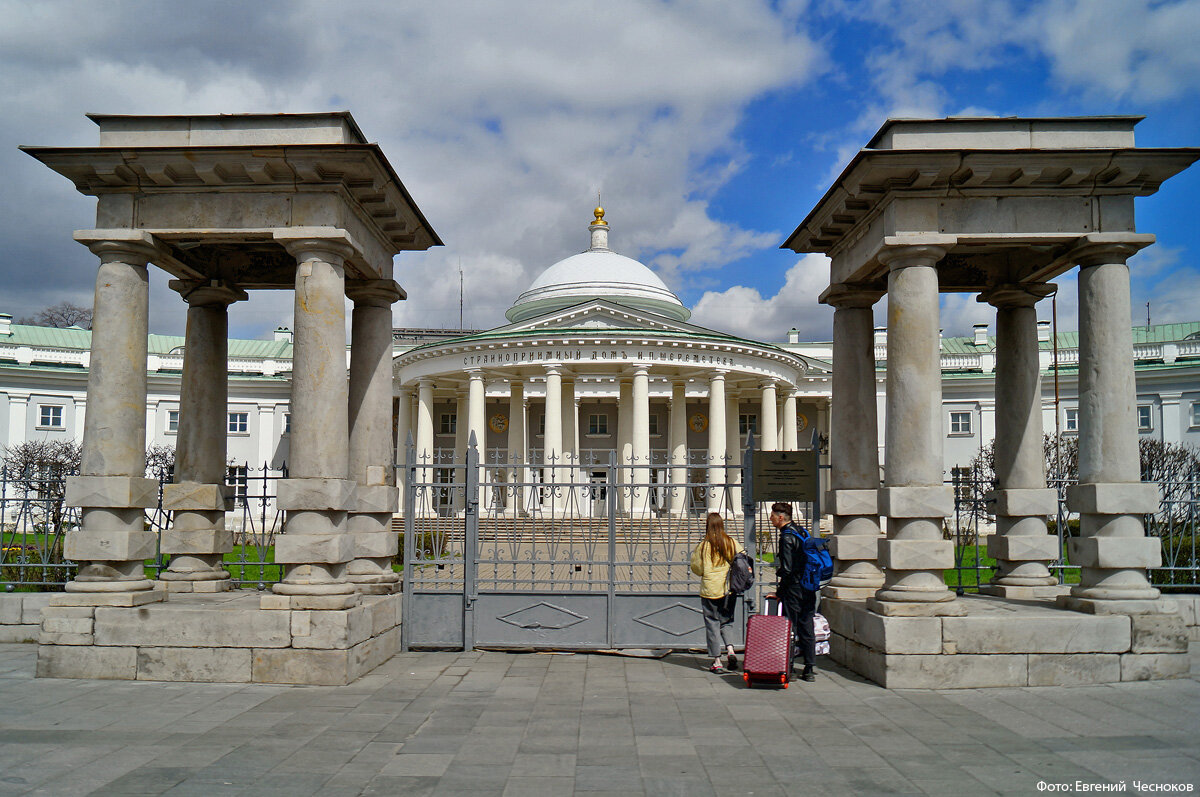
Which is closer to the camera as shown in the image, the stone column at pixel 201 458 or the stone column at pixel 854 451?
the stone column at pixel 854 451

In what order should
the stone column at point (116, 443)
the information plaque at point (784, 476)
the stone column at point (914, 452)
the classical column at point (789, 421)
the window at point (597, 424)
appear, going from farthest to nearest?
the window at point (597, 424) → the classical column at point (789, 421) → the information plaque at point (784, 476) → the stone column at point (116, 443) → the stone column at point (914, 452)

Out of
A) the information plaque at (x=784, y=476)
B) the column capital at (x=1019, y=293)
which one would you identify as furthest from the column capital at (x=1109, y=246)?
the information plaque at (x=784, y=476)

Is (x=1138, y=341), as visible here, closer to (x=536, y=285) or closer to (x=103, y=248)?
(x=536, y=285)

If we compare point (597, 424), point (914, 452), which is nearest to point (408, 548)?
point (914, 452)

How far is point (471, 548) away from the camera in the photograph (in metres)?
11.4

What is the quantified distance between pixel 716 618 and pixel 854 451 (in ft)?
9.66

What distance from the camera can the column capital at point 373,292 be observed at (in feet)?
39.6

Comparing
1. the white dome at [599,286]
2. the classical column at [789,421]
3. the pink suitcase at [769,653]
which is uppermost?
the white dome at [599,286]

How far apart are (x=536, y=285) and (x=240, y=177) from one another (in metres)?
39.9

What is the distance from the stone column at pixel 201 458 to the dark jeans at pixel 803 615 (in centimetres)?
741

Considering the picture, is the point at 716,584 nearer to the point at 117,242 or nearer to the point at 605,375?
the point at 117,242

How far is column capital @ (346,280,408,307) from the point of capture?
12078mm

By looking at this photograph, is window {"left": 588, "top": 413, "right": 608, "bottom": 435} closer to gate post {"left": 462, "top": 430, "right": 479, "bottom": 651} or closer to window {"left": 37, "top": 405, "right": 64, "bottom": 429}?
window {"left": 37, "top": 405, "right": 64, "bottom": 429}

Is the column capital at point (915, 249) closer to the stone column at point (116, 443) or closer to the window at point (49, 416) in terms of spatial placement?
the stone column at point (116, 443)
